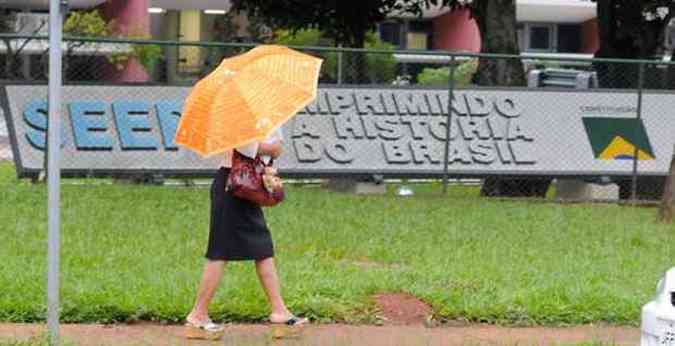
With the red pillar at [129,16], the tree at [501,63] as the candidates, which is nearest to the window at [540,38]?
the red pillar at [129,16]

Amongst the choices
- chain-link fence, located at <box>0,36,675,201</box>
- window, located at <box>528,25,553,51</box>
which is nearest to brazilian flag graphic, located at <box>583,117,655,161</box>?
chain-link fence, located at <box>0,36,675,201</box>

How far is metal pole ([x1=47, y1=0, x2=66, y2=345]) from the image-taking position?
246 inches

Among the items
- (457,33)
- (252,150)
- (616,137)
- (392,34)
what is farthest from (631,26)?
(392,34)

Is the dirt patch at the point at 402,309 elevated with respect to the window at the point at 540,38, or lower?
lower

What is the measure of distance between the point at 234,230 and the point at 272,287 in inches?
17.5

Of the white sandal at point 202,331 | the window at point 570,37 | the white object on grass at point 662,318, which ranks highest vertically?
the window at point 570,37

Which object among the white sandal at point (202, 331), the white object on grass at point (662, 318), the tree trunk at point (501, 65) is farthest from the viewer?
the tree trunk at point (501, 65)

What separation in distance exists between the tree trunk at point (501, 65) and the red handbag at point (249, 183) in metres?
9.62

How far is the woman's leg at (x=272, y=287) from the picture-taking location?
754 cm

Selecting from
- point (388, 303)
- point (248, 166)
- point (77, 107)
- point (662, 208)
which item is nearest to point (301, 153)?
point (77, 107)

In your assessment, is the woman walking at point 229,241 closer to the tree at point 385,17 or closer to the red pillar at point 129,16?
the tree at point 385,17

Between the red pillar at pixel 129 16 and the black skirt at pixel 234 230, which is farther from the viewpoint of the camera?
the red pillar at pixel 129 16

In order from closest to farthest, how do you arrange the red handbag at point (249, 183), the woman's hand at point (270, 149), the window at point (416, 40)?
the red handbag at point (249, 183)
the woman's hand at point (270, 149)
the window at point (416, 40)

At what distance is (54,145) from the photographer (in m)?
6.41
